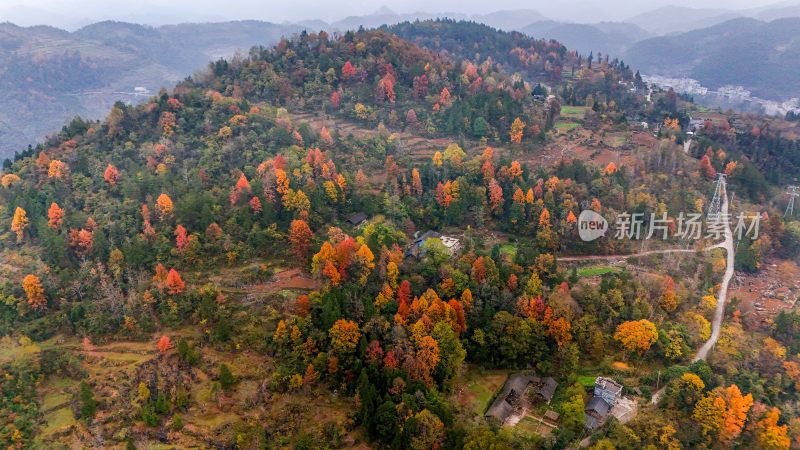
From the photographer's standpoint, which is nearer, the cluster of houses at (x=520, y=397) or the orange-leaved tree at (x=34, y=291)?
the cluster of houses at (x=520, y=397)

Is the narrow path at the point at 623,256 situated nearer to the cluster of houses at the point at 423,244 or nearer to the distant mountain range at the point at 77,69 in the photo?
the cluster of houses at the point at 423,244

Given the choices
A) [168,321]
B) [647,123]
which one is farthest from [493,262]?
[647,123]

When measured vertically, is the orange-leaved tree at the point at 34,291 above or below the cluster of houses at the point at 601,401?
above

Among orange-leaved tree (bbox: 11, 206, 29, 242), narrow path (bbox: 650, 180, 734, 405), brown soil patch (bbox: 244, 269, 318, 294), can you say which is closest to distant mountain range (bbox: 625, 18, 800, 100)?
narrow path (bbox: 650, 180, 734, 405)

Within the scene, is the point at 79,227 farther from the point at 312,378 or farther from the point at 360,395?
the point at 360,395

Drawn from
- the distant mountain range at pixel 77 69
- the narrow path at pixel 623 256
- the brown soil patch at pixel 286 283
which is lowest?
the narrow path at pixel 623 256

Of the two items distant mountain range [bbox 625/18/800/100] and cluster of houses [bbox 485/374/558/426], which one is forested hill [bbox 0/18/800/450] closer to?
cluster of houses [bbox 485/374/558/426]

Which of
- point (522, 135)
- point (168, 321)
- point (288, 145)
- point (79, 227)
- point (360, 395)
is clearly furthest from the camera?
point (522, 135)

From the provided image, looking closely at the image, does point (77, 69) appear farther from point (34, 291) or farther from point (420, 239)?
point (420, 239)

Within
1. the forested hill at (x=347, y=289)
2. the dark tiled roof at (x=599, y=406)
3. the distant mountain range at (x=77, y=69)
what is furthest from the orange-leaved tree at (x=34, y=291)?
the distant mountain range at (x=77, y=69)
